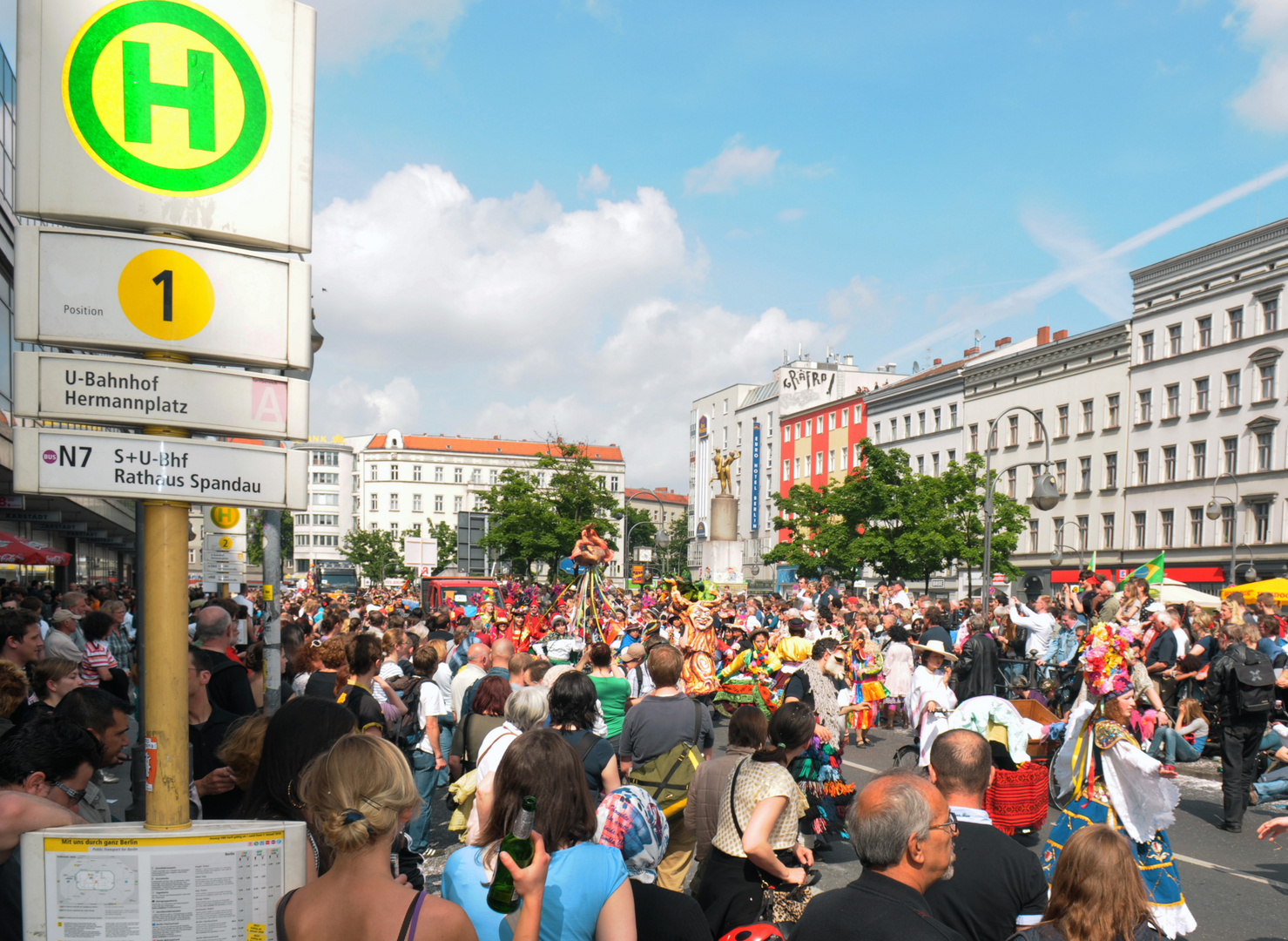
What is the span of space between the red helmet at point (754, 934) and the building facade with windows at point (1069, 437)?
4766cm

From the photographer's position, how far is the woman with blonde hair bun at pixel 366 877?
2.43 meters

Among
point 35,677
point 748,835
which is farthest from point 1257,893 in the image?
point 35,677

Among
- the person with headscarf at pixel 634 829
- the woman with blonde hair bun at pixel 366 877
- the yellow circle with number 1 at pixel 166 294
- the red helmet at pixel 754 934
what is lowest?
the red helmet at pixel 754 934

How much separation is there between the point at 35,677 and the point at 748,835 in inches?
191

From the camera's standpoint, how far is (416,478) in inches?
5266

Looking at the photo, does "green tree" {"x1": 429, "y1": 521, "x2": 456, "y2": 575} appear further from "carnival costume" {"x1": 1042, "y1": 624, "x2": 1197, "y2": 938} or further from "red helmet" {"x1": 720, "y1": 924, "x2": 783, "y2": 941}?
"red helmet" {"x1": 720, "y1": 924, "x2": 783, "y2": 941}

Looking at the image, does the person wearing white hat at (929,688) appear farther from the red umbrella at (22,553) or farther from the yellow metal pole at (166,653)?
the red umbrella at (22,553)

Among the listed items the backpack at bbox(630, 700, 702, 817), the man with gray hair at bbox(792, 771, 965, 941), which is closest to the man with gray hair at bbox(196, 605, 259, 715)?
the backpack at bbox(630, 700, 702, 817)

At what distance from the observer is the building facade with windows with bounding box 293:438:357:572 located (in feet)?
444

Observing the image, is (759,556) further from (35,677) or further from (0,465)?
(35,677)

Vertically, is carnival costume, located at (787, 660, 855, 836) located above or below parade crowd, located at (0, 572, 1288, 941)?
below

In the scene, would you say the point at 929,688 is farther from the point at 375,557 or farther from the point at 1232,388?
the point at 375,557

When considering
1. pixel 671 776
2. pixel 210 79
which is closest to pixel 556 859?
pixel 210 79

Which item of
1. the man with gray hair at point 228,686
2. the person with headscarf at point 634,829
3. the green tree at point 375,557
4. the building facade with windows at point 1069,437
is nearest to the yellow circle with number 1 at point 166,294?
the person with headscarf at point 634,829
